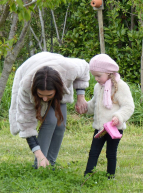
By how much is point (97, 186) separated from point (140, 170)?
99cm

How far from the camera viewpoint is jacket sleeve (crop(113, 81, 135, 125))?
317cm

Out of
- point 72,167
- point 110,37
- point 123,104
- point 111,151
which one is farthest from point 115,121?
point 110,37

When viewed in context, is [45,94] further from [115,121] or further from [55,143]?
[55,143]

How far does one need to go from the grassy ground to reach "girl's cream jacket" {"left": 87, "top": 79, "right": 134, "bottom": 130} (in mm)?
541

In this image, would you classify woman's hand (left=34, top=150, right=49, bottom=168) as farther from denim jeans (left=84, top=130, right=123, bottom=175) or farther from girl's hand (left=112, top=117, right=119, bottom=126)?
girl's hand (left=112, top=117, right=119, bottom=126)

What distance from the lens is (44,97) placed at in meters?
2.90

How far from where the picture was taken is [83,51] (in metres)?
8.09

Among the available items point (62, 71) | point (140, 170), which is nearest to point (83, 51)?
point (140, 170)

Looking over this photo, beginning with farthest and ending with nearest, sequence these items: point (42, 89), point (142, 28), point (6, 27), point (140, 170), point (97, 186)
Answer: point (6, 27) → point (142, 28) → point (140, 170) → point (97, 186) → point (42, 89)

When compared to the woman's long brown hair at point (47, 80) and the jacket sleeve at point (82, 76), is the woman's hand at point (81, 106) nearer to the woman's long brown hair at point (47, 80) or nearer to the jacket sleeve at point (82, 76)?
the jacket sleeve at point (82, 76)

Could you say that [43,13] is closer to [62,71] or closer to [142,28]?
[142,28]

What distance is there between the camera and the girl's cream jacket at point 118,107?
3191 mm

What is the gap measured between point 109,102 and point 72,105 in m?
3.30

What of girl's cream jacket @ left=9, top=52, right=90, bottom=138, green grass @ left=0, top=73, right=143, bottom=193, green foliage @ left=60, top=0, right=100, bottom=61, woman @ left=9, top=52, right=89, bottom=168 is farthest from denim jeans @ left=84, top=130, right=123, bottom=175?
green foliage @ left=60, top=0, right=100, bottom=61
